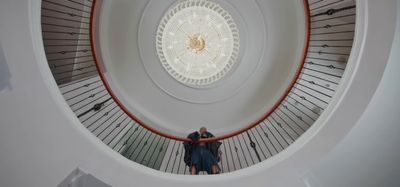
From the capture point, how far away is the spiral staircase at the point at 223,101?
2838 millimetres

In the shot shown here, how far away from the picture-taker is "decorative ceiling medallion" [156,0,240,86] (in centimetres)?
550

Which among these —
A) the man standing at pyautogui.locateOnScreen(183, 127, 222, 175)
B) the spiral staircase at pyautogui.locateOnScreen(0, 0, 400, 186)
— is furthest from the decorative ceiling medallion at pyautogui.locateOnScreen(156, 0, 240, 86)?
the man standing at pyautogui.locateOnScreen(183, 127, 222, 175)

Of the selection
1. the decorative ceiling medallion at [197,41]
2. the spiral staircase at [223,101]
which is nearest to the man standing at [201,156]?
the spiral staircase at [223,101]

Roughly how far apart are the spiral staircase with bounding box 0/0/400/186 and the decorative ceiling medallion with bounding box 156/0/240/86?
198 millimetres

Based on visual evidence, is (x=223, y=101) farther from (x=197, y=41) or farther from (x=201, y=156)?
(x=201, y=156)

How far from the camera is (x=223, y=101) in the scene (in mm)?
6047

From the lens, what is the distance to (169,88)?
5.97 meters

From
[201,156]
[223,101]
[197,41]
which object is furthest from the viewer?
[223,101]

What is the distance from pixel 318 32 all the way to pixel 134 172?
400cm

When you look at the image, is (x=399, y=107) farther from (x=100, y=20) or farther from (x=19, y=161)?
(x=100, y=20)

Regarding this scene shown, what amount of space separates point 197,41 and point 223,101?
1474mm

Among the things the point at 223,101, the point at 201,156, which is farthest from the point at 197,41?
the point at 201,156

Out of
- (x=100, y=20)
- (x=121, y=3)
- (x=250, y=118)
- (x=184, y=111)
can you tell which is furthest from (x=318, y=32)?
(x=100, y=20)

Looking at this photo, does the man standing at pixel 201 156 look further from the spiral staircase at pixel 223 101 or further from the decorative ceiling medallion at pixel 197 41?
the decorative ceiling medallion at pixel 197 41
